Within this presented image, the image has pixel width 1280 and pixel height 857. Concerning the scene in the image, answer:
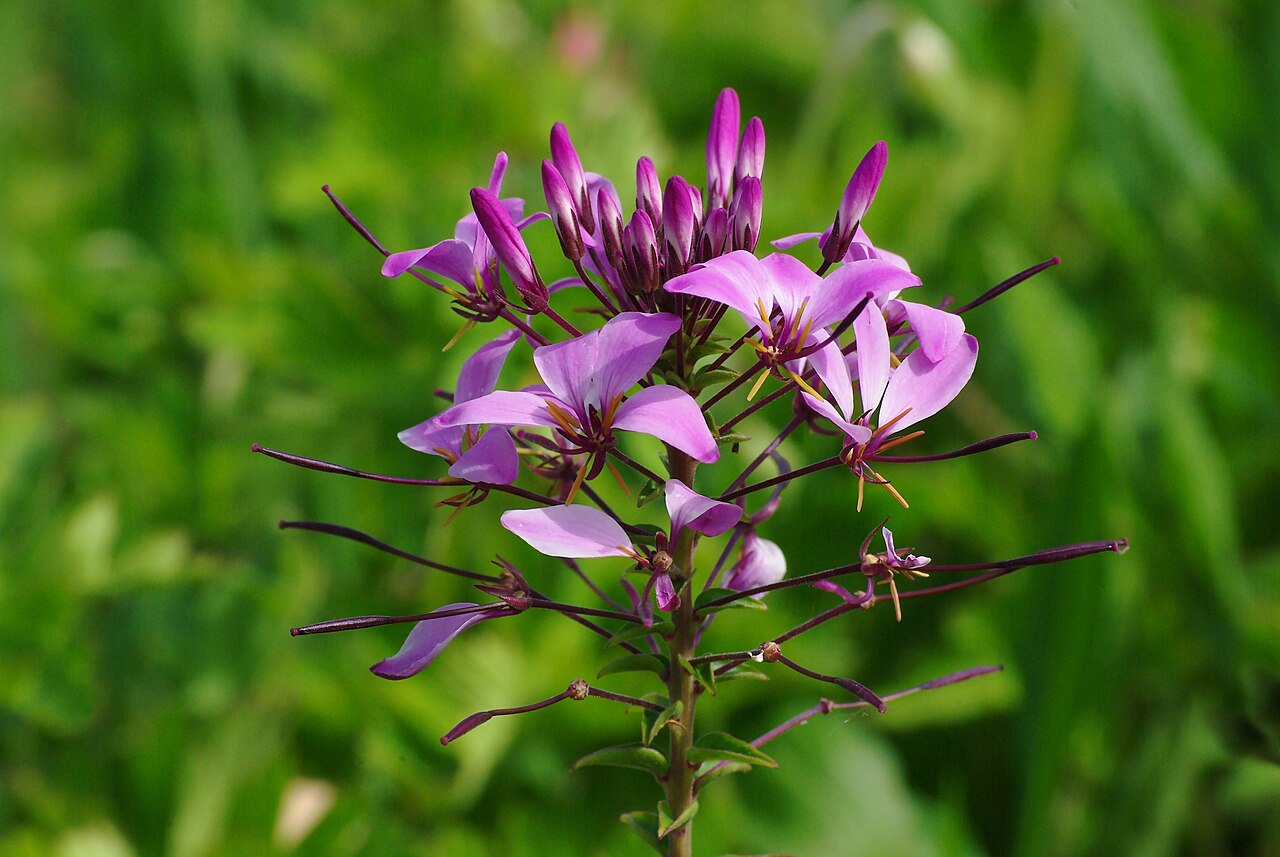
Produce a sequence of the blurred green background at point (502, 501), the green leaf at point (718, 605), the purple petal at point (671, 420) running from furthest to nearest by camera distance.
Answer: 1. the blurred green background at point (502, 501)
2. the green leaf at point (718, 605)
3. the purple petal at point (671, 420)

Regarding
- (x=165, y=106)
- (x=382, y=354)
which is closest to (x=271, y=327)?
(x=382, y=354)

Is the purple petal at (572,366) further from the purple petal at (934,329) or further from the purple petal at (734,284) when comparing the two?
the purple petal at (934,329)

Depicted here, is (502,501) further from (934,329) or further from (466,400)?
(934,329)

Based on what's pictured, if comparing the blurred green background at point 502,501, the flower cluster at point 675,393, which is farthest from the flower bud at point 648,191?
the blurred green background at point 502,501

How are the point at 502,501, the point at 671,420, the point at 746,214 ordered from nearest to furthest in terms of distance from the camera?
the point at 671,420
the point at 746,214
the point at 502,501

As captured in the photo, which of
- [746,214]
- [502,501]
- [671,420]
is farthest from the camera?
[502,501]

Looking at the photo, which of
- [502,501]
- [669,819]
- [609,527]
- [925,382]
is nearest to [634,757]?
[669,819]
